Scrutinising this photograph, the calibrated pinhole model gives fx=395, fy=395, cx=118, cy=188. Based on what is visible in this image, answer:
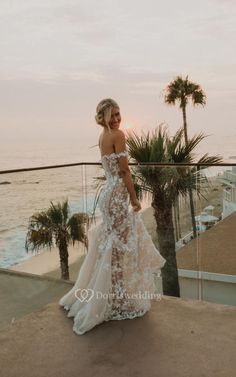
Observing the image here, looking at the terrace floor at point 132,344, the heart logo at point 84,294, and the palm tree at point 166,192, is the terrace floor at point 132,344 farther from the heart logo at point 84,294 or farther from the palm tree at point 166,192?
the palm tree at point 166,192

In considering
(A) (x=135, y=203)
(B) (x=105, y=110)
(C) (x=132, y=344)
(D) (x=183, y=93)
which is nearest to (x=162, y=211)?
(A) (x=135, y=203)

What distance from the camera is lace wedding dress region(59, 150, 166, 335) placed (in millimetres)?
2758

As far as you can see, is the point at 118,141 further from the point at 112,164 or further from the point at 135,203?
the point at 135,203

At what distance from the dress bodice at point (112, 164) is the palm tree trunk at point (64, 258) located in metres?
1.51

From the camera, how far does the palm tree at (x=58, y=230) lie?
4004mm

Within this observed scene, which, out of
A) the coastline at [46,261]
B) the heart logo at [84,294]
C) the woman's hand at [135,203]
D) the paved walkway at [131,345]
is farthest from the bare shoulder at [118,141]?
the coastline at [46,261]

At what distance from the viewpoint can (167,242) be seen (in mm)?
3699

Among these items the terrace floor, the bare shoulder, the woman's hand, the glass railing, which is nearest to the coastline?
the glass railing

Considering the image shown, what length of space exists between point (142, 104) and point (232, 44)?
27.3 meters

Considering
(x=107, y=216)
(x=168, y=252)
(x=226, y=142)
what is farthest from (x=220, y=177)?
(x=226, y=142)

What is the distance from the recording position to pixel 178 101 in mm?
23578

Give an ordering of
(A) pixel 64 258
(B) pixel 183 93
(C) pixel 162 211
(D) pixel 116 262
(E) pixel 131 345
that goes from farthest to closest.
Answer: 1. (B) pixel 183 93
2. (A) pixel 64 258
3. (C) pixel 162 211
4. (D) pixel 116 262
5. (E) pixel 131 345

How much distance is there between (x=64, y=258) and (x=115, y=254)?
1444 mm

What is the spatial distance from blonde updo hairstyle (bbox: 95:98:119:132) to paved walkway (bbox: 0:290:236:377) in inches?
54.5
